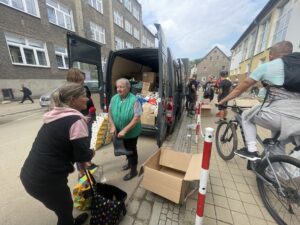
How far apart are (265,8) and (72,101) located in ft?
62.2

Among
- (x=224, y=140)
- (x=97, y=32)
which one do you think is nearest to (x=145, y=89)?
(x=224, y=140)

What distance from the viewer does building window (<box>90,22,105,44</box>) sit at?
51.6 ft

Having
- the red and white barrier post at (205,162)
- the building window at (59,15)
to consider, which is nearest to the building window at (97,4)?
the building window at (59,15)

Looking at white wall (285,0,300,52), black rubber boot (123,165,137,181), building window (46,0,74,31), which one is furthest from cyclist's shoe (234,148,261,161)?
building window (46,0,74,31)

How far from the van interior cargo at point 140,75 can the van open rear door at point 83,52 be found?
0.40 meters

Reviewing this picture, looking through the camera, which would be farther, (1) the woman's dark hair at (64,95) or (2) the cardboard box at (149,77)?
(2) the cardboard box at (149,77)

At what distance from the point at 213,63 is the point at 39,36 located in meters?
40.2

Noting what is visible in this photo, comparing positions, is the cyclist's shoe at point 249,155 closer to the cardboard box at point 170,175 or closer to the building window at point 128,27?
the cardboard box at point 170,175

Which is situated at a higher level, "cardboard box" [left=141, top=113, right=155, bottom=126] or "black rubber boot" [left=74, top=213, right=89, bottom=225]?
"cardboard box" [left=141, top=113, right=155, bottom=126]

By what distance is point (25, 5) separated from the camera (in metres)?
10.2

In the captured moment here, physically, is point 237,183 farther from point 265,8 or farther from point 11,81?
point 265,8

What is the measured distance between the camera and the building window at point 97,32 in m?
15.7

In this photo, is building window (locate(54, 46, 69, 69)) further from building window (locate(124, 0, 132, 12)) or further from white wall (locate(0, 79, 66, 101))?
building window (locate(124, 0, 132, 12))

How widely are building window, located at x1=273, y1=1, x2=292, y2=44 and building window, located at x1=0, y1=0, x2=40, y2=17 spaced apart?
56.6 feet
